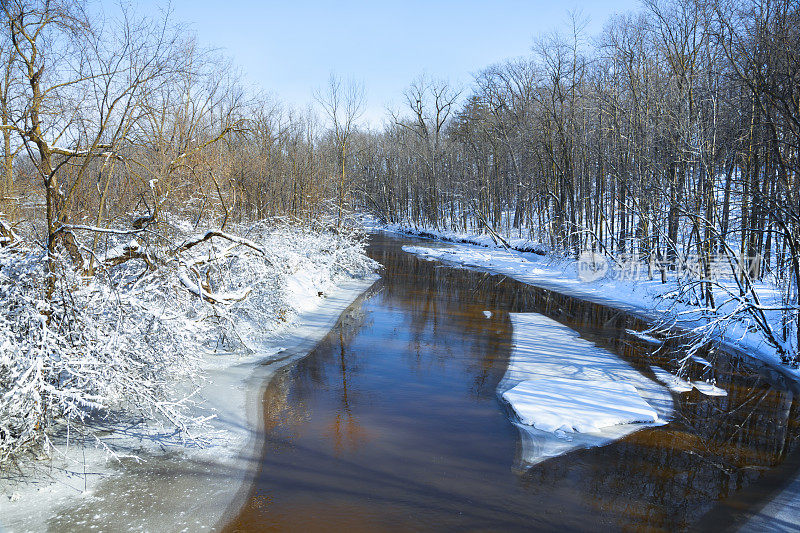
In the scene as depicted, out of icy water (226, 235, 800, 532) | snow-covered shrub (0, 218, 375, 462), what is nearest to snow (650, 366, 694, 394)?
icy water (226, 235, 800, 532)

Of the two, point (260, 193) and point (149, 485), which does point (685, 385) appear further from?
point (260, 193)

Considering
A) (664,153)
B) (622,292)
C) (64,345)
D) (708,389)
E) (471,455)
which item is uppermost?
(664,153)

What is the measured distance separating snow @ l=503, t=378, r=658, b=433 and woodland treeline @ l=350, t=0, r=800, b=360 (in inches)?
121

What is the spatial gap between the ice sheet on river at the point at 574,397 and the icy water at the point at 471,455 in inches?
9.1

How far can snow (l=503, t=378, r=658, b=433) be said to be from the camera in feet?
24.7

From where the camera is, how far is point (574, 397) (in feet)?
27.4

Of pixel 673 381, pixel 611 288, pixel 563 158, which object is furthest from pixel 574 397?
pixel 563 158

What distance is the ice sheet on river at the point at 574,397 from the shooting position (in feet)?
23.6

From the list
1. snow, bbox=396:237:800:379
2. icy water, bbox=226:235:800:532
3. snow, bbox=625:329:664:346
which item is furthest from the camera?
snow, bbox=625:329:664:346

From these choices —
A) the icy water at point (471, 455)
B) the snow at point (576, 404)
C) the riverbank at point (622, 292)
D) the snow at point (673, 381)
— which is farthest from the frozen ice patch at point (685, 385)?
the riverbank at point (622, 292)

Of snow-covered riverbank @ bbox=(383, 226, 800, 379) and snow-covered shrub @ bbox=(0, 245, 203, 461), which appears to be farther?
snow-covered riverbank @ bbox=(383, 226, 800, 379)

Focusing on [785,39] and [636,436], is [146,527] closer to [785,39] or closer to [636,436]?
[636,436]

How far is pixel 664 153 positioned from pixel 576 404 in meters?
13.2

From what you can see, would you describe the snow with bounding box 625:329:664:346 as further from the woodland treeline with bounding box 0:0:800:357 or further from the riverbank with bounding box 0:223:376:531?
the riverbank with bounding box 0:223:376:531
